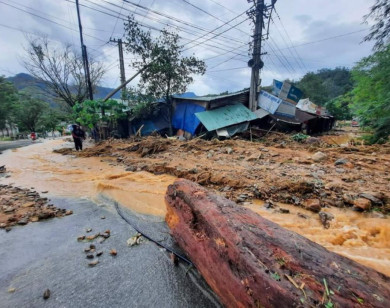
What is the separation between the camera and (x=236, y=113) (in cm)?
1381

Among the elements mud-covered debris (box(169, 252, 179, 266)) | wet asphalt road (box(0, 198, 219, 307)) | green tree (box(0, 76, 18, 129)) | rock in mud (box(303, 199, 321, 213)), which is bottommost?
wet asphalt road (box(0, 198, 219, 307))

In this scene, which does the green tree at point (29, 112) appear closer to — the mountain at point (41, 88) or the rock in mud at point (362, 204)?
the mountain at point (41, 88)

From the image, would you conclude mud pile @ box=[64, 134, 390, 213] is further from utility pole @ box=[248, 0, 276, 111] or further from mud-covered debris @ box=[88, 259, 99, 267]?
utility pole @ box=[248, 0, 276, 111]

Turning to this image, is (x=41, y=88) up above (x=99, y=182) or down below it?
above

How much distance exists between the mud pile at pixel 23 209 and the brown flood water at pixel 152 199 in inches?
21.8

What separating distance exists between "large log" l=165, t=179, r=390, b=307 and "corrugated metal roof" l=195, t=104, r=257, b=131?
34.4 ft

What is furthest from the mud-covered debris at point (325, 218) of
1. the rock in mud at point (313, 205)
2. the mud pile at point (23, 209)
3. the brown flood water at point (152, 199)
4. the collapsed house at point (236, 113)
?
the collapsed house at point (236, 113)

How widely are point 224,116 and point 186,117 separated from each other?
3169 mm

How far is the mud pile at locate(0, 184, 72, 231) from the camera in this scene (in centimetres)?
362

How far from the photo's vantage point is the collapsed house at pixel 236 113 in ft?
43.3

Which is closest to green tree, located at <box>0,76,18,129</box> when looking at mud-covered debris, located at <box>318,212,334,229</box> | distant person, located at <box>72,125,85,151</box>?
distant person, located at <box>72,125,85,151</box>

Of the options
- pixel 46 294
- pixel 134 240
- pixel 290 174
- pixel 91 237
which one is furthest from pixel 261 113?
pixel 46 294

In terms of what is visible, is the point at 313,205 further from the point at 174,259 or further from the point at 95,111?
the point at 95,111

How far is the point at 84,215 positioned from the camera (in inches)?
154
